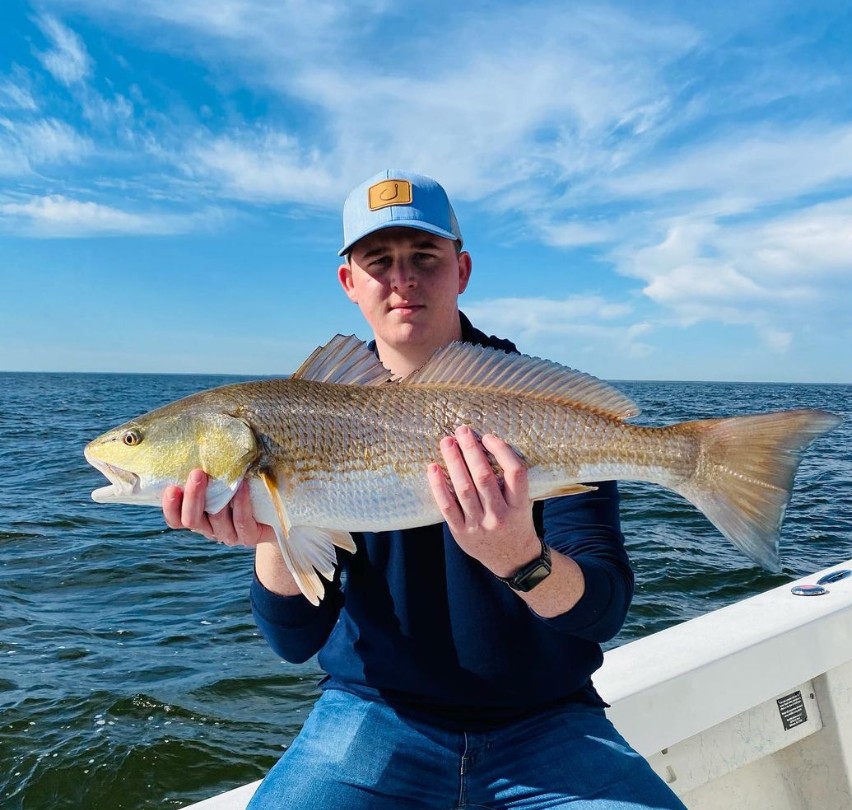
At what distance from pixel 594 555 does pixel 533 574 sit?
522 millimetres

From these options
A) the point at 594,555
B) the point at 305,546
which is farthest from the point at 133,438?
the point at 594,555

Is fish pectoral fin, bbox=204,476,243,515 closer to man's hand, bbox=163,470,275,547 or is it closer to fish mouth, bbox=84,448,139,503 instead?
man's hand, bbox=163,470,275,547

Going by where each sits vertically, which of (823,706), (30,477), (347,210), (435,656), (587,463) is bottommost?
(823,706)

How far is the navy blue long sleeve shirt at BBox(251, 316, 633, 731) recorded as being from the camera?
3.00 metres

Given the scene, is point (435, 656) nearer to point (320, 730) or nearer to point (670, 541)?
point (320, 730)

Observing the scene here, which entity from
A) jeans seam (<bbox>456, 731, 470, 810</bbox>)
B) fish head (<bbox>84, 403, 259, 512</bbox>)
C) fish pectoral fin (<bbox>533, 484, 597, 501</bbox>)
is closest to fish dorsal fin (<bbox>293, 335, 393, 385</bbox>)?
fish head (<bbox>84, 403, 259, 512</bbox>)

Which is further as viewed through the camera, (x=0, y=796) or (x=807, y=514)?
(x=807, y=514)

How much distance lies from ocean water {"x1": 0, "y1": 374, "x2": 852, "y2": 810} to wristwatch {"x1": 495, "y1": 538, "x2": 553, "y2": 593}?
3058 mm

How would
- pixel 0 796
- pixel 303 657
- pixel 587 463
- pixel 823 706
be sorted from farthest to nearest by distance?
pixel 0 796 < pixel 823 706 < pixel 303 657 < pixel 587 463

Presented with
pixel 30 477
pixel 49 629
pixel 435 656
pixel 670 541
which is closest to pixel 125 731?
pixel 49 629

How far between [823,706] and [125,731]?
17.4ft

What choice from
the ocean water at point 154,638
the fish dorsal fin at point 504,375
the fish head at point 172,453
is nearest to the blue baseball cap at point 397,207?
the fish dorsal fin at point 504,375

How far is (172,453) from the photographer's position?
307 cm

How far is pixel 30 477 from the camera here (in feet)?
59.4
